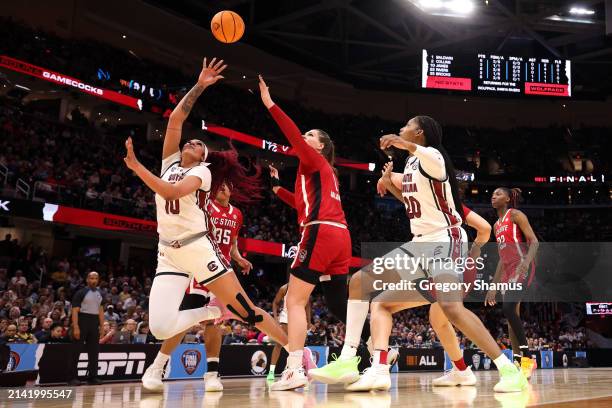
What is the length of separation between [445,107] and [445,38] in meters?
8.33

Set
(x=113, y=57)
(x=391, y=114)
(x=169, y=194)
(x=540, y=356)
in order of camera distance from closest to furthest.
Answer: (x=169, y=194)
(x=540, y=356)
(x=113, y=57)
(x=391, y=114)

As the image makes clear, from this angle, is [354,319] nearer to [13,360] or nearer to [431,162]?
[431,162]

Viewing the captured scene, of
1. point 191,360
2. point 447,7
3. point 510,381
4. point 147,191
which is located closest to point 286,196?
point 510,381

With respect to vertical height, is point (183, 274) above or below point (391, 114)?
below

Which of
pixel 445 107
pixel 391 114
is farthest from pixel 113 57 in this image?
pixel 445 107

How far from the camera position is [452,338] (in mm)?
5500

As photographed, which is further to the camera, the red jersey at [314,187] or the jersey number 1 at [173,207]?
the red jersey at [314,187]

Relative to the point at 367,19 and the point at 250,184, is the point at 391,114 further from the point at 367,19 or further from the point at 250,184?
the point at 250,184

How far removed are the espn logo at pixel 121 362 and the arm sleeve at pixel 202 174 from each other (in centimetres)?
483

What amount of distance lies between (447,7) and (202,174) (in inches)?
860

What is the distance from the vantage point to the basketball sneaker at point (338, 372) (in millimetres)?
4551

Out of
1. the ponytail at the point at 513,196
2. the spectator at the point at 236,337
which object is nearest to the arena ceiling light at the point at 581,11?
the spectator at the point at 236,337

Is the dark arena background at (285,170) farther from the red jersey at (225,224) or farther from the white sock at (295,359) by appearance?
the white sock at (295,359)

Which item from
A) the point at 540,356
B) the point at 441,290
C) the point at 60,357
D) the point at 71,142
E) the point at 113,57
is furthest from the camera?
the point at 113,57
